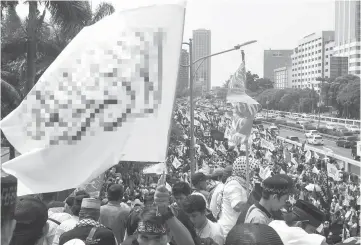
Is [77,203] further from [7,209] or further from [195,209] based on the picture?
[7,209]

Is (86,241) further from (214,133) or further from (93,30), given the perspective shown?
(214,133)

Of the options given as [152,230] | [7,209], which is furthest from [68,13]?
[7,209]

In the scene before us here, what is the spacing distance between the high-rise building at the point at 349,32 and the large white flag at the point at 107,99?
120656 mm

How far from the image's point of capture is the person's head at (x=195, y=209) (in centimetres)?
406

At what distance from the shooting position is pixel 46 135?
3.09 m

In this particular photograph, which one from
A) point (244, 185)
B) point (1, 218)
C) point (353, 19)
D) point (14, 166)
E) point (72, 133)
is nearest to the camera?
point (1, 218)

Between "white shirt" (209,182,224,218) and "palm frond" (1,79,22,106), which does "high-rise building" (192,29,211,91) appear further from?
"white shirt" (209,182,224,218)

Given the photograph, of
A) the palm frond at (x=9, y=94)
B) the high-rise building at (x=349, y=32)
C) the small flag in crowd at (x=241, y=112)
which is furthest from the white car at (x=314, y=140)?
the high-rise building at (x=349, y=32)

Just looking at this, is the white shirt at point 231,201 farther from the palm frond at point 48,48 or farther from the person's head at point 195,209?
the palm frond at point 48,48

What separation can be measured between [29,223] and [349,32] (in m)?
138

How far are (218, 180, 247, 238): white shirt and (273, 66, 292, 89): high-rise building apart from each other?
529 ft

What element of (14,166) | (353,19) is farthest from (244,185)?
(353,19)

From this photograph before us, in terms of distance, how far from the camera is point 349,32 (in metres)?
133

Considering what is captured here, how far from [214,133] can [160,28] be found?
1824 centimetres
